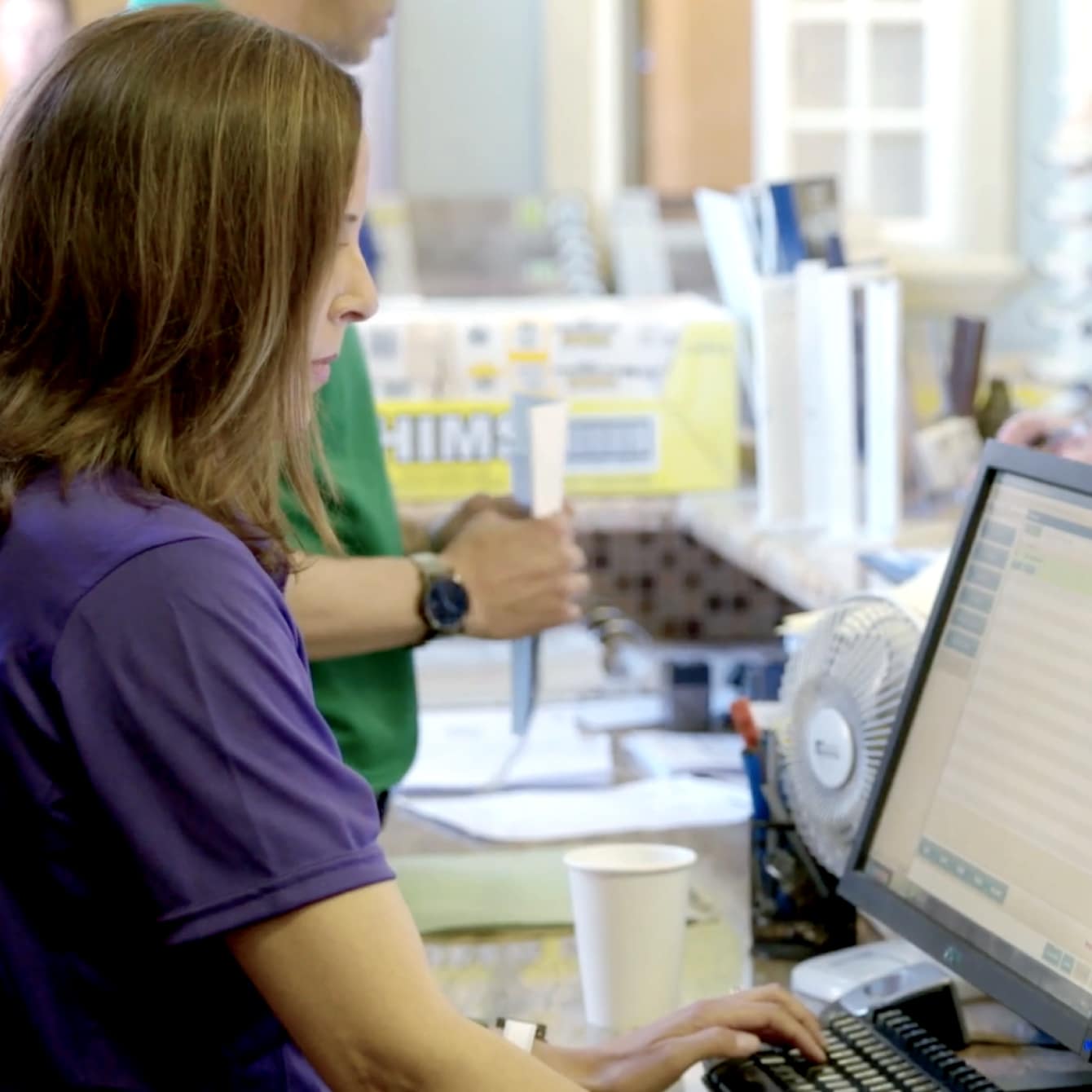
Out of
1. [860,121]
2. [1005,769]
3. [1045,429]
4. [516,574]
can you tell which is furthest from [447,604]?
[860,121]

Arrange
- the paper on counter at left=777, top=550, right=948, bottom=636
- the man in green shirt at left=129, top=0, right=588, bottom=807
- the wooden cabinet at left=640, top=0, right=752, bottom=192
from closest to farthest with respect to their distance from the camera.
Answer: the paper on counter at left=777, top=550, right=948, bottom=636
the man in green shirt at left=129, top=0, right=588, bottom=807
the wooden cabinet at left=640, top=0, right=752, bottom=192

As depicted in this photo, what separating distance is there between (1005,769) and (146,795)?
1.87 feet

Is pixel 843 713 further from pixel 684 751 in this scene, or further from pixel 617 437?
pixel 617 437

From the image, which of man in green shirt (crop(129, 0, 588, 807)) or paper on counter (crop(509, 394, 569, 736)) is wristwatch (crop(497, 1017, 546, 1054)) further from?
paper on counter (crop(509, 394, 569, 736))

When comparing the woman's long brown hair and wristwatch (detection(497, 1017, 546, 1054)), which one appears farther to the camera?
wristwatch (detection(497, 1017, 546, 1054))

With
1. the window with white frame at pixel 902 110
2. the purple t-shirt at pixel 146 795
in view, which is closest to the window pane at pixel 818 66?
the window with white frame at pixel 902 110

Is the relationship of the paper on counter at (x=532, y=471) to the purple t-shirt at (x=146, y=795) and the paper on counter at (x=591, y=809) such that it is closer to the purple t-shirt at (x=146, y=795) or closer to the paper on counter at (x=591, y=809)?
the paper on counter at (x=591, y=809)

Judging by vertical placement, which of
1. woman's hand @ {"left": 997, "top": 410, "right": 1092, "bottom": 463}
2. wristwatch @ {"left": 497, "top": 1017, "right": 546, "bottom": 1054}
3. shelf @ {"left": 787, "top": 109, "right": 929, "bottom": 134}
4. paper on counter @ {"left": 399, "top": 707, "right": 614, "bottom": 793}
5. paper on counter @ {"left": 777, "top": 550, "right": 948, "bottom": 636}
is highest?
shelf @ {"left": 787, "top": 109, "right": 929, "bottom": 134}

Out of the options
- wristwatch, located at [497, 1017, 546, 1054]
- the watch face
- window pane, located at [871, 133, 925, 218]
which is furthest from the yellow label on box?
wristwatch, located at [497, 1017, 546, 1054]

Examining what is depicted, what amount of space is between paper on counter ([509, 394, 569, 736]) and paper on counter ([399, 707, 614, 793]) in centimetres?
15

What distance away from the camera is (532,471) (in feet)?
5.82

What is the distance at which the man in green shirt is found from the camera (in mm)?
1562

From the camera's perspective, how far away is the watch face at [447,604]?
5.29ft

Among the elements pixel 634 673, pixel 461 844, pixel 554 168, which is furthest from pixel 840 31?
pixel 461 844
